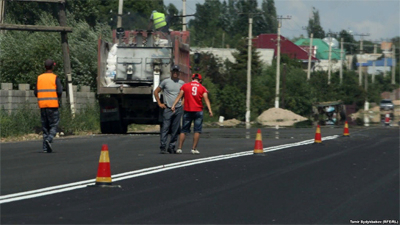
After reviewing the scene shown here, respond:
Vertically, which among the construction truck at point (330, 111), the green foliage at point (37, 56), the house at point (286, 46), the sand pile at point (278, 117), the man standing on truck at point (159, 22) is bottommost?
the sand pile at point (278, 117)

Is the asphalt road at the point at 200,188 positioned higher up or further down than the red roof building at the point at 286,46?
further down

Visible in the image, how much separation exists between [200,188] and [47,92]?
6163 mm

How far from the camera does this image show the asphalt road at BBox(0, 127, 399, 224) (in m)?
8.11

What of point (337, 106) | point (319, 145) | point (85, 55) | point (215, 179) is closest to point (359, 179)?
point (215, 179)

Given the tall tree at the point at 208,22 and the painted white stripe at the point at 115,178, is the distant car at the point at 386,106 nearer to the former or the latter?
the tall tree at the point at 208,22

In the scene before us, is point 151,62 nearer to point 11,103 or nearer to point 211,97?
point 11,103

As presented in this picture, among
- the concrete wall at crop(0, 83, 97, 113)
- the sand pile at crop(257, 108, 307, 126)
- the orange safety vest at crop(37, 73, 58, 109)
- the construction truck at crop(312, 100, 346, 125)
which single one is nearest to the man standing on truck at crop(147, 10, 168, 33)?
the concrete wall at crop(0, 83, 97, 113)

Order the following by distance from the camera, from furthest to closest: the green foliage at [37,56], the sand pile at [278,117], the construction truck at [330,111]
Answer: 1. the sand pile at [278,117]
2. the construction truck at [330,111]
3. the green foliage at [37,56]

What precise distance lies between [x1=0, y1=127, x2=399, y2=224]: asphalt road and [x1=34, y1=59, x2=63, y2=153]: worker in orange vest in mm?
391

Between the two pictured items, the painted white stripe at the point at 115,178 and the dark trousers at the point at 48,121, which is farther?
the dark trousers at the point at 48,121

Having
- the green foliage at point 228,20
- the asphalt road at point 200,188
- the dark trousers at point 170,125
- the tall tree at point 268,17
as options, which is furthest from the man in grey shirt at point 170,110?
the tall tree at point 268,17

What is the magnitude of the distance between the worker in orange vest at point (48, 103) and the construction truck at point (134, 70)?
27.0 feet

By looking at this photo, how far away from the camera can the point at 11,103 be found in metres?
23.2

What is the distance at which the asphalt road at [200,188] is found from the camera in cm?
811
